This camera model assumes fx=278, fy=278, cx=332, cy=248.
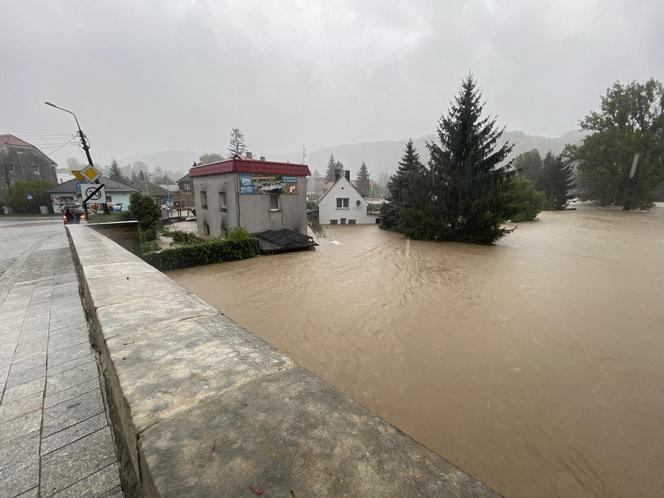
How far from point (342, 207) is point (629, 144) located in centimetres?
4164

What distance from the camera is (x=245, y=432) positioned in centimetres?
102

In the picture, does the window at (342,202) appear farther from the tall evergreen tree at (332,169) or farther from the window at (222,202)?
the tall evergreen tree at (332,169)

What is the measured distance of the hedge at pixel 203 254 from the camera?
12.2 m

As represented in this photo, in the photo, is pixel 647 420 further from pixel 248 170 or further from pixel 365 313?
pixel 248 170

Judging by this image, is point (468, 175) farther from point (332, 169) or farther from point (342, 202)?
point (332, 169)

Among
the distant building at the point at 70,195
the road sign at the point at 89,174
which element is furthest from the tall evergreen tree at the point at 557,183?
the distant building at the point at 70,195

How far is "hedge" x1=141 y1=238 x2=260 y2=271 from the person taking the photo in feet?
40.1

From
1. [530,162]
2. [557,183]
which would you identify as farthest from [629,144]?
[530,162]

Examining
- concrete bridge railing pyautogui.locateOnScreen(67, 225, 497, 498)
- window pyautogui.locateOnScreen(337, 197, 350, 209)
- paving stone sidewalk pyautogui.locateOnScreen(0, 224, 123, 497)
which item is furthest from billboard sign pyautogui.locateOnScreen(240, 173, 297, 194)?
window pyautogui.locateOnScreen(337, 197, 350, 209)

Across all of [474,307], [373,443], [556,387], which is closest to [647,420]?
[556,387]

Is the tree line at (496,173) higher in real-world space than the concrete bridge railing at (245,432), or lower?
higher

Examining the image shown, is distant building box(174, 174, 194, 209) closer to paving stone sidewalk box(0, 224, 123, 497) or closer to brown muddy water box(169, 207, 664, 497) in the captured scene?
brown muddy water box(169, 207, 664, 497)

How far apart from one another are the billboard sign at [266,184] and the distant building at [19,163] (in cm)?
3832

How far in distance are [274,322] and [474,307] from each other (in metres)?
6.15
